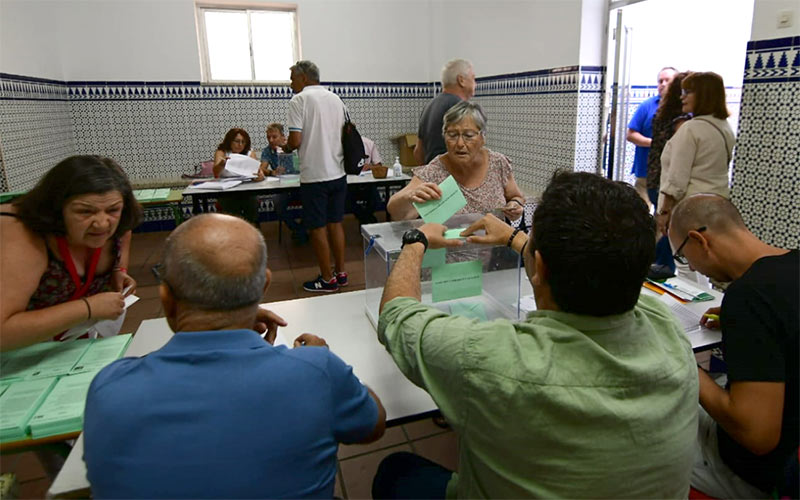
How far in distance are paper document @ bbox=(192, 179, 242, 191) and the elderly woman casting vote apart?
8.47 feet

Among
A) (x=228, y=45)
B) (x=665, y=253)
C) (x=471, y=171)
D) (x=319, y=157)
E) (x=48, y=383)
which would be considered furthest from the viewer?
(x=228, y=45)

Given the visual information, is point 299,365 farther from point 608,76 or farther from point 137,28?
point 137,28

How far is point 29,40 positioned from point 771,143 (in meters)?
6.29

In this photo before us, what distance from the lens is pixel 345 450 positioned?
2512mm

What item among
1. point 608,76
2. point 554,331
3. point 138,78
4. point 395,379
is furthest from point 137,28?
point 554,331

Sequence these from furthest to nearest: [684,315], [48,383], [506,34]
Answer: [506,34] < [684,315] < [48,383]

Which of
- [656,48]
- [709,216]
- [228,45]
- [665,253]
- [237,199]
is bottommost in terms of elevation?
[665,253]

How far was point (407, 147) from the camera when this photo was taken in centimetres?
714

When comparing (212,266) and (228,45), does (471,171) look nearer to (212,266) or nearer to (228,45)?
(212,266)

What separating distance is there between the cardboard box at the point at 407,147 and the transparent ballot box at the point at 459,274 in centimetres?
524

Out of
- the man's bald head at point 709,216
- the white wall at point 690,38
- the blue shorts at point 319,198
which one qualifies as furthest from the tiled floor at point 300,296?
the white wall at point 690,38

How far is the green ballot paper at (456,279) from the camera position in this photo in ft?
5.35

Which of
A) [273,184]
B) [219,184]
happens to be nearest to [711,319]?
[273,184]

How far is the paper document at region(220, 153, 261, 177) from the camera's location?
5195mm
